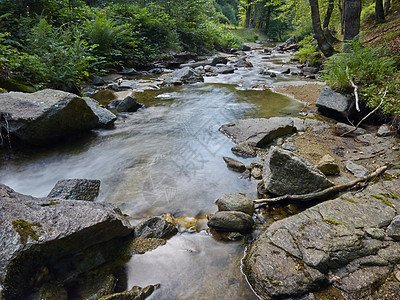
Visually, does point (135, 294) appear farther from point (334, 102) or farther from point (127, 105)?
point (334, 102)

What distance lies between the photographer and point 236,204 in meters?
2.82

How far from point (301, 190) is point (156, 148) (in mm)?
2860

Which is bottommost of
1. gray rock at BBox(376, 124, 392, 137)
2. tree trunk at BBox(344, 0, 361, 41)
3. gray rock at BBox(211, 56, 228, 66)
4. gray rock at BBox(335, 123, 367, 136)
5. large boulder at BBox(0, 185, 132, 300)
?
gray rock at BBox(335, 123, 367, 136)

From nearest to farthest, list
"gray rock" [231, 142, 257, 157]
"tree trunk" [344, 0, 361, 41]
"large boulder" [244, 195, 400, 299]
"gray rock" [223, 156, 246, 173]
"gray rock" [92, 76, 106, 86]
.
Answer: "large boulder" [244, 195, 400, 299] → "gray rock" [223, 156, 246, 173] → "gray rock" [231, 142, 257, 157] → "tree trunk" [344, 0, 361, 41] → "gray rock" [92, 76, 106, 86]

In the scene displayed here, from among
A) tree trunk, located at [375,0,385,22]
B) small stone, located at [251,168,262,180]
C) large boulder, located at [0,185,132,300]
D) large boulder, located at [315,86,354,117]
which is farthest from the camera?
tree trunk, located at [375,0,385,22]

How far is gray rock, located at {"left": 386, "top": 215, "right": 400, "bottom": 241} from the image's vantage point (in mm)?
1993

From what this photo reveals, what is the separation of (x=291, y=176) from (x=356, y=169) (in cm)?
130

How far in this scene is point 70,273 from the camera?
1877 millimetres

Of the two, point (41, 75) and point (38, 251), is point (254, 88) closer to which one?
point (41, 75)

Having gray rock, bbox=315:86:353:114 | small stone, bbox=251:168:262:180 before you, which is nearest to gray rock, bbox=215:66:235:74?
gray rock, bbox=315:86:353:114

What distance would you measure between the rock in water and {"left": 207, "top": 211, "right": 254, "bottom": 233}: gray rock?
0.66 meters

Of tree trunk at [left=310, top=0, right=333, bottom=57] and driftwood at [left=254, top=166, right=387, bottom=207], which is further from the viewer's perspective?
tree trunk at [left=310, top=0, right=333, bottom=57]

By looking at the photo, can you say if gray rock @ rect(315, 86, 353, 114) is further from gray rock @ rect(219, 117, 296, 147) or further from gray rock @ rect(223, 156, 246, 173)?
gray rock @ rect(223, 156, 246, 173)

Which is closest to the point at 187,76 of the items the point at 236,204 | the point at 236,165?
the point at 236,165
